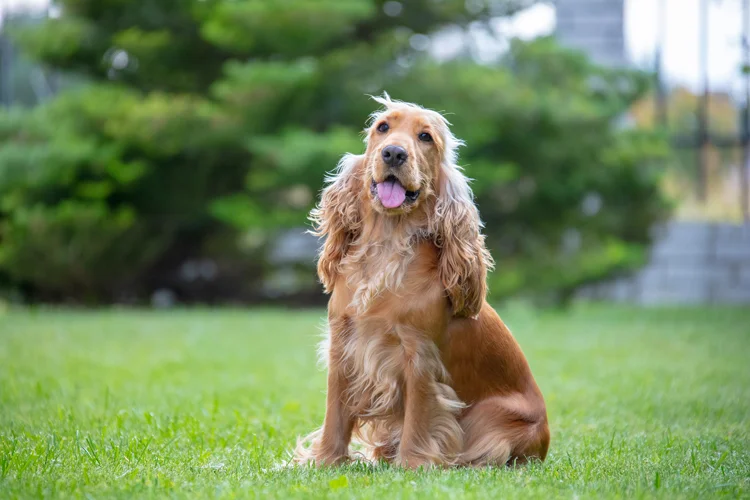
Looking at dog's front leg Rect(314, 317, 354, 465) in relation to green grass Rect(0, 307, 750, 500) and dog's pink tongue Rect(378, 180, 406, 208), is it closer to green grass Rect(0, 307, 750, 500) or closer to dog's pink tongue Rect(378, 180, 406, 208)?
green grass Rect(0, 307, 750, 500)

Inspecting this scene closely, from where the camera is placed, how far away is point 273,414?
6.15 meters

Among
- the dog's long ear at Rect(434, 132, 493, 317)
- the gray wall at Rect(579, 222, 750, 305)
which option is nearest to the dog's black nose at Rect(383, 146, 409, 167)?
the dog's long ear at Rect(434, 132, 493, 317)

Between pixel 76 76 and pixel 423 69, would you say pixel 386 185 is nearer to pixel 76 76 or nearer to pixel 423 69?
pixel 423 69

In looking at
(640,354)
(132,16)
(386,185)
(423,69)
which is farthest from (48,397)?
(132,16)

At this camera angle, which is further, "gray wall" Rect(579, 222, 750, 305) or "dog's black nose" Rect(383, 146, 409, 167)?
"gray wall" Rect(579, 222, 750, 305)

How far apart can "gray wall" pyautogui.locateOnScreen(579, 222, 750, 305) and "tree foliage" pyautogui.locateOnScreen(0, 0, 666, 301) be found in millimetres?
2082

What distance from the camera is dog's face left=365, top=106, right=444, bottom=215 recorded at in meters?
4.28

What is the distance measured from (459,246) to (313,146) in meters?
9.60

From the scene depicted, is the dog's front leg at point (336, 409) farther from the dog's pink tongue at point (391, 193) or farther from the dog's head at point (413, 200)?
the dog's pink tongue at point (391, 193)

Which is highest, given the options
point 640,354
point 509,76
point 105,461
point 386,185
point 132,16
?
point 132,16

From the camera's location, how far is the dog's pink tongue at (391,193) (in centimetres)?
430

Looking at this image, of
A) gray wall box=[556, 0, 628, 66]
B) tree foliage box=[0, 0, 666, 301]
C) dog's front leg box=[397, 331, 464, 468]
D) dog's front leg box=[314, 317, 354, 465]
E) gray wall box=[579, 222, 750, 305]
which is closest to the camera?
dog's front leg box=[397, 331, 464, 468]

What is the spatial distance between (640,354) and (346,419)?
21.4 ft

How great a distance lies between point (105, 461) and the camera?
4.33 meters
